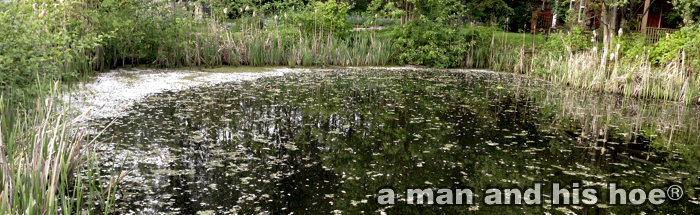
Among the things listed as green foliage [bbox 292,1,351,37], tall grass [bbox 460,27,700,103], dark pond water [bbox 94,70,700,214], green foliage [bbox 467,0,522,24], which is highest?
green foliage [bbox 467,0,522,24]

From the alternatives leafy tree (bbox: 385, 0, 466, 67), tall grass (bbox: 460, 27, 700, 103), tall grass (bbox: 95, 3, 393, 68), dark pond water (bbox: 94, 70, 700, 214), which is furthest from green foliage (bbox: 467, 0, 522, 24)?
dark pond water (bbox: 94, 70, 700, 214)

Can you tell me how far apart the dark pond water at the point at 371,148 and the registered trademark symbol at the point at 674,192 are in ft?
0.22

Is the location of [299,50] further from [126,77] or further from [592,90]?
[592,90]

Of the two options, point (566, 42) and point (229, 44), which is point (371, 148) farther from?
point (566, 42)

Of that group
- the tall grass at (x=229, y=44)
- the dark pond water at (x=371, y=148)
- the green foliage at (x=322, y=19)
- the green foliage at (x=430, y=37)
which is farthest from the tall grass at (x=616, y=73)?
the green foliage at (x=322, y=19)

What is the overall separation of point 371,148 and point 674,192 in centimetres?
265

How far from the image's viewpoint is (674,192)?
4469 mm

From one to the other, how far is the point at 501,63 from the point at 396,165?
1004 cm

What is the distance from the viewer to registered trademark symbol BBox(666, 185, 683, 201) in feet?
14.3

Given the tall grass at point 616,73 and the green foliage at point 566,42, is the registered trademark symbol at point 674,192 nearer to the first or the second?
the tall grass at point 616,73

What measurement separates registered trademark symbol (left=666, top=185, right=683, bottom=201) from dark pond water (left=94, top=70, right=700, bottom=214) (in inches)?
2.6

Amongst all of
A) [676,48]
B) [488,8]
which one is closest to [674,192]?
[676,48]

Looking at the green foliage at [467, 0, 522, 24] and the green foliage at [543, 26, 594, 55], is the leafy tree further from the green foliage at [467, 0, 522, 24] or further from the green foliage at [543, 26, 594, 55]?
the green foliage at [467, 0, 522, 24]

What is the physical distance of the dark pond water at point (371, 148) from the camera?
3982 millimetres
